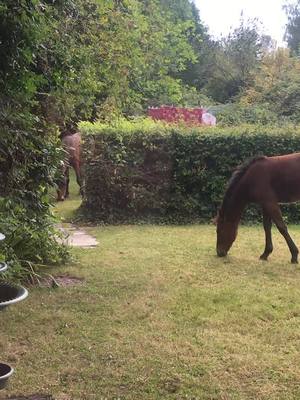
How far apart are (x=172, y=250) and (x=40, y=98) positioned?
3069 millimetres

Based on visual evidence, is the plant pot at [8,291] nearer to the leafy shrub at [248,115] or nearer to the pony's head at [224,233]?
the pony's head at [224,233]

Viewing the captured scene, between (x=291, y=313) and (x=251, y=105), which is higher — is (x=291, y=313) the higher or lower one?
the lower one

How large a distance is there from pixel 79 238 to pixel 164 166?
268 cm

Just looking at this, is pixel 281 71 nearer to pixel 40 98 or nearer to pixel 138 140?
pixel 138 140

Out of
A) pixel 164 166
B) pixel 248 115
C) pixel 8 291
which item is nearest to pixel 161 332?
pixel 8 291

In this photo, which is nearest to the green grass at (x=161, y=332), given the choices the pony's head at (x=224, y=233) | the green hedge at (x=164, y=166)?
the pony's head at (x=224, y=233)

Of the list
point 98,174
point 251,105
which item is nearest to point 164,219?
point 98,174

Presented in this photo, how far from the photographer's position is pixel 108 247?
8516 millimetres

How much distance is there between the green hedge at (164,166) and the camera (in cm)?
1089

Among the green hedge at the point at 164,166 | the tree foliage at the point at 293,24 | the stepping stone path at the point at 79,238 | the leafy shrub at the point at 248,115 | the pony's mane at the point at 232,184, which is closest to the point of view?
the pony's mane at the point at 232,184

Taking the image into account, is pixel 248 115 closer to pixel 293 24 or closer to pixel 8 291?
pixel 8 291

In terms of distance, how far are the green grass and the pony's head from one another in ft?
0.53

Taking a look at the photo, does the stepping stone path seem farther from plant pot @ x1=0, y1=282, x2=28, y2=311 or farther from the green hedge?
plant pot @ x1=0, y1=282, x2=28, y2=311

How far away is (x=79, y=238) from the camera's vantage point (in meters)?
9.40
